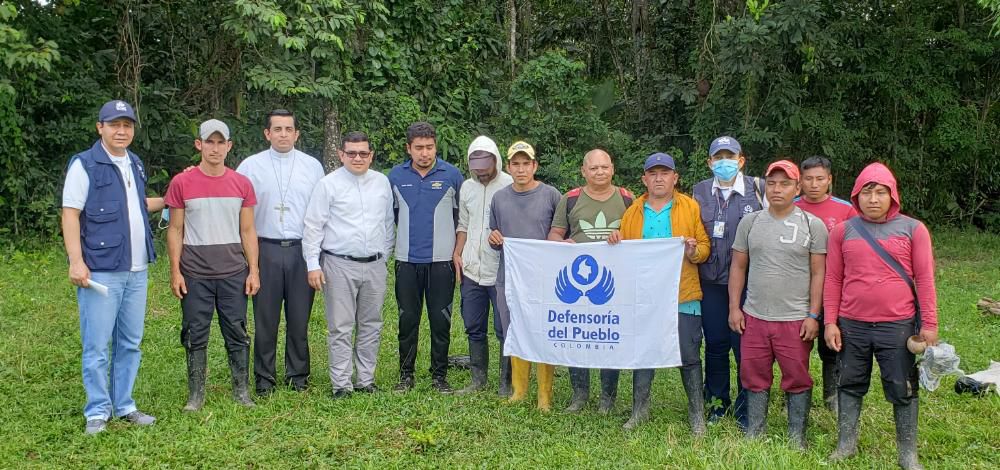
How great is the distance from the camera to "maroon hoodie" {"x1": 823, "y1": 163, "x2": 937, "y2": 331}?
402 centimetres

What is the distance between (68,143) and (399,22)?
463 centimetres

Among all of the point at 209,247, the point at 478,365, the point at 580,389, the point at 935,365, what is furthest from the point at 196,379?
the point at 935,365

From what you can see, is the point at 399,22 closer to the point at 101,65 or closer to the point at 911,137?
the point at 101,65

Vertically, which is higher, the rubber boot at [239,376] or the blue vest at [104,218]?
the blue vest at [104,218]

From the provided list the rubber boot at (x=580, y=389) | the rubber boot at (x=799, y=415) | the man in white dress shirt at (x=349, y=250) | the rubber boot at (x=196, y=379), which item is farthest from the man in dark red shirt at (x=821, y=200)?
the rubber boot at (x=196, y=379)

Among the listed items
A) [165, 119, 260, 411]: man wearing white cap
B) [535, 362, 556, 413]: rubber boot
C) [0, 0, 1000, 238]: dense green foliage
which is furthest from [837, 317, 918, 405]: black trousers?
[0, 0, 1000, 238]: dense green foliage

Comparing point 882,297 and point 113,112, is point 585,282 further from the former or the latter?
point 113,112

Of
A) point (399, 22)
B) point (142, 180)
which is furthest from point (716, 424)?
point (399, 22)

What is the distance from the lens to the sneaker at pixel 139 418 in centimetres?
486

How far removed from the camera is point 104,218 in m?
4.64

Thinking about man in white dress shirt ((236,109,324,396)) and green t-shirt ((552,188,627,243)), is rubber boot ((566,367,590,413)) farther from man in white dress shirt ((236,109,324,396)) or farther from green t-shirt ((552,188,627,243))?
man in white dress shirt ((236,109,324,396))

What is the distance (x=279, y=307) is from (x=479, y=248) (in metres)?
1.42

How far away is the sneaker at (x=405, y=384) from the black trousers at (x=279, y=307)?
0.68 metres

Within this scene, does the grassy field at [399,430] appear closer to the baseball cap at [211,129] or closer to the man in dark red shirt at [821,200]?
the man in dark red shirt at [821,200]
